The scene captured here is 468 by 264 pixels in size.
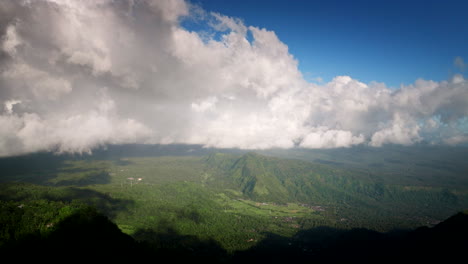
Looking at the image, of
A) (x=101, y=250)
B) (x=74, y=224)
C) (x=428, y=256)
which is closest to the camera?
(x=101, y=250)

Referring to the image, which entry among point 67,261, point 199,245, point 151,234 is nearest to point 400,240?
point 199,245

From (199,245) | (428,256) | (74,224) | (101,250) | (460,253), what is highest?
(74,224)

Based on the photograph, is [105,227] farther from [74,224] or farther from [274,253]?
[274,253]

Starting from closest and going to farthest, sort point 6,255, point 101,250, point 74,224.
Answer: point 6,255
point 101,250
point 74,224

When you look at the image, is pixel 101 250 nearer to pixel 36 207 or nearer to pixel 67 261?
pixel 67 261

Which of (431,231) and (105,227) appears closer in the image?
(105,227)

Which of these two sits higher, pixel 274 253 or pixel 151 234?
pixel 151 234

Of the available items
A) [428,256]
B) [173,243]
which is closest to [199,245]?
[173,243]
